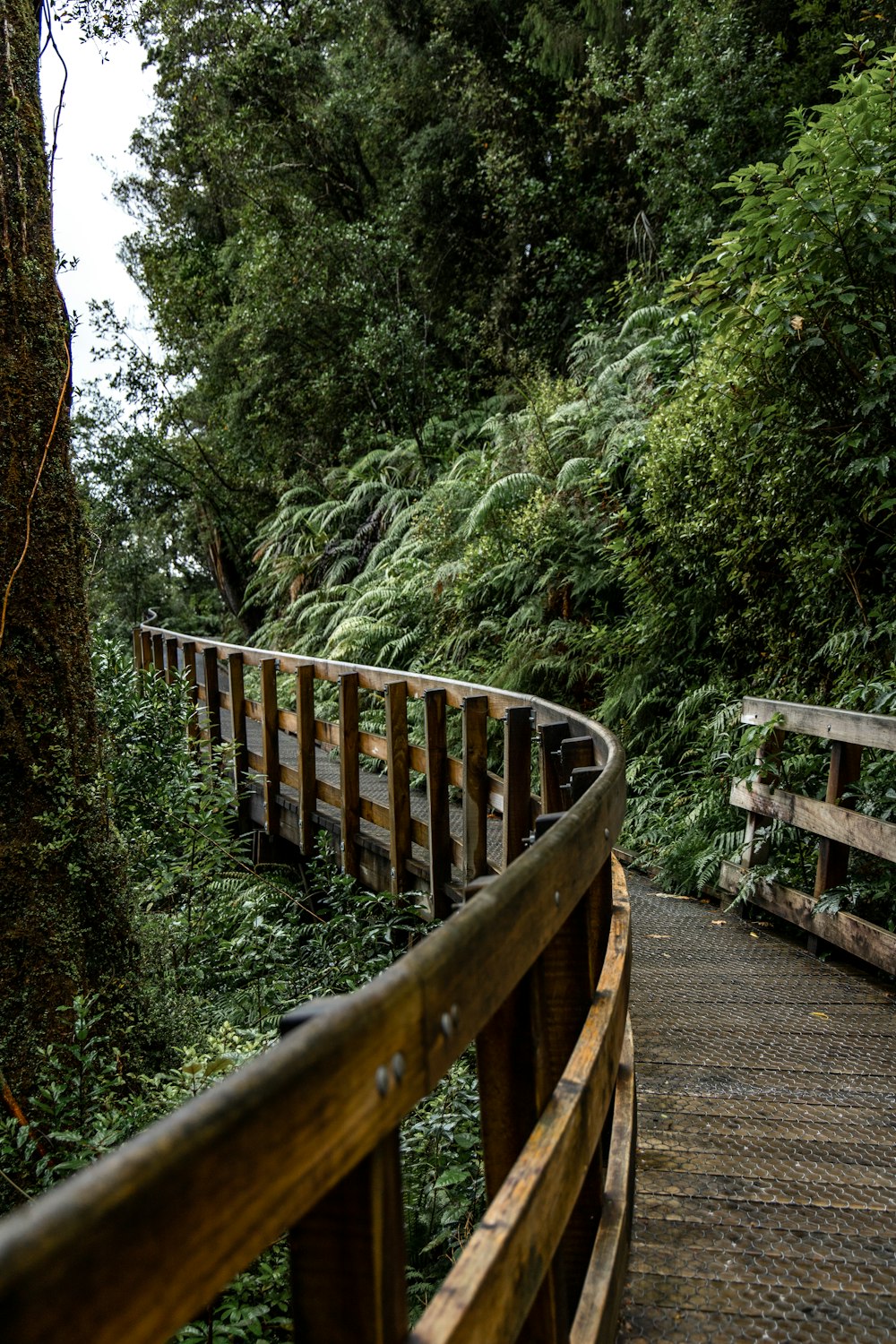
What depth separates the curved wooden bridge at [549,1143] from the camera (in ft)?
2.14

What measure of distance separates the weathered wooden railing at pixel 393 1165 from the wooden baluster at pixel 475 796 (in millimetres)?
2681

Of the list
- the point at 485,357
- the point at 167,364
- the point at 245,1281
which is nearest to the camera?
the point at 245,1281

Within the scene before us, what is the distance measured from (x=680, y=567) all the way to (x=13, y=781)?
5.70 metres

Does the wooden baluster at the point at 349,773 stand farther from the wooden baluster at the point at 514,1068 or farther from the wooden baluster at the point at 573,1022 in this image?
the wooden baluster at the point at 514,1068

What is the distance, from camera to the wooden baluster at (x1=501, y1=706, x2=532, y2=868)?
4.72 metres

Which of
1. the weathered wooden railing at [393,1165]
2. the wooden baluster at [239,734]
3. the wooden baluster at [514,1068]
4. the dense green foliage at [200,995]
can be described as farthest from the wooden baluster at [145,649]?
the wooden baluster at [514,1068]

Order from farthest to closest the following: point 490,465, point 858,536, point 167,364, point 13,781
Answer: point 167,364 → point 490,465 → point 858,536 → point 13,781

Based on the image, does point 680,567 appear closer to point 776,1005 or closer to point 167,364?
point 776,1005

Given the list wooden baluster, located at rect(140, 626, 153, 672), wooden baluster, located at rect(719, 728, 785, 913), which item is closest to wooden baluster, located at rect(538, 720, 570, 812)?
wooden baluster, located at rect(719, 728, 785, 913)

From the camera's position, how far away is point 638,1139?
9.84ft

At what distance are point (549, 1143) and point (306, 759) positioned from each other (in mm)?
6329

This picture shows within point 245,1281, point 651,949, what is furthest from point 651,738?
point 245,1281

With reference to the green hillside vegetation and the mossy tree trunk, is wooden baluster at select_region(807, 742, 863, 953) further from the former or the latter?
the mossy tree trunk

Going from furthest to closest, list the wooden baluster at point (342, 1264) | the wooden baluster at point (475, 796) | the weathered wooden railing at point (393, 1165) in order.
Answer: the wooden baluster at point (475, 796), the wooden baluster at point (342, 1264), the weathered wooden railing at point (393, 1165)
